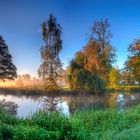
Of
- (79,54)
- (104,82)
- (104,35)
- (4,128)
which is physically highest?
(104,35)

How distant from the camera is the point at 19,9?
1479 cm

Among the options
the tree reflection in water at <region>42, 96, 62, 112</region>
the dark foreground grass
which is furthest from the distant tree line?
the dark foreground grass

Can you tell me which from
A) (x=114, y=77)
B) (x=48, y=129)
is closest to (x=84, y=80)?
(x=114, y=77)

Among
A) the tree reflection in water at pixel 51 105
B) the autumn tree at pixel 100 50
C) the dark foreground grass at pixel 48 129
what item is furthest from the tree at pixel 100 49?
the dark foreground grass at pixel 48 129

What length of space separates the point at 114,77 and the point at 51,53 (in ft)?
26.9

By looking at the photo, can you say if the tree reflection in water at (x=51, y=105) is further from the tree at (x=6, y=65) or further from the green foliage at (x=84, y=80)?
the green foliage at (x=84, y=80)

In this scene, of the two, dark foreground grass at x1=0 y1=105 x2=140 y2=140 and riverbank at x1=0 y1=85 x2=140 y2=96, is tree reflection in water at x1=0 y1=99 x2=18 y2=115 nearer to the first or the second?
dark foreground grass at x1=0 y1=105 x2=140 y2=140

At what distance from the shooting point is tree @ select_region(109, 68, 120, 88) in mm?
29397

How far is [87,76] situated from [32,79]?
4869mm

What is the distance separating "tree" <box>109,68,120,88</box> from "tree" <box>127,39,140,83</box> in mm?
1247

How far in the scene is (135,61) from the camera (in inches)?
1166

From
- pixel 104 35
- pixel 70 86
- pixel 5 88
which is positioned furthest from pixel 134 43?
pixel 5 88

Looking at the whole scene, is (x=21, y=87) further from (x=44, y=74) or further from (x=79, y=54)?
(x=79, y=54)

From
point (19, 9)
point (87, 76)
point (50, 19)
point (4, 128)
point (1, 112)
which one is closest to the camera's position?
point (4, 128)
